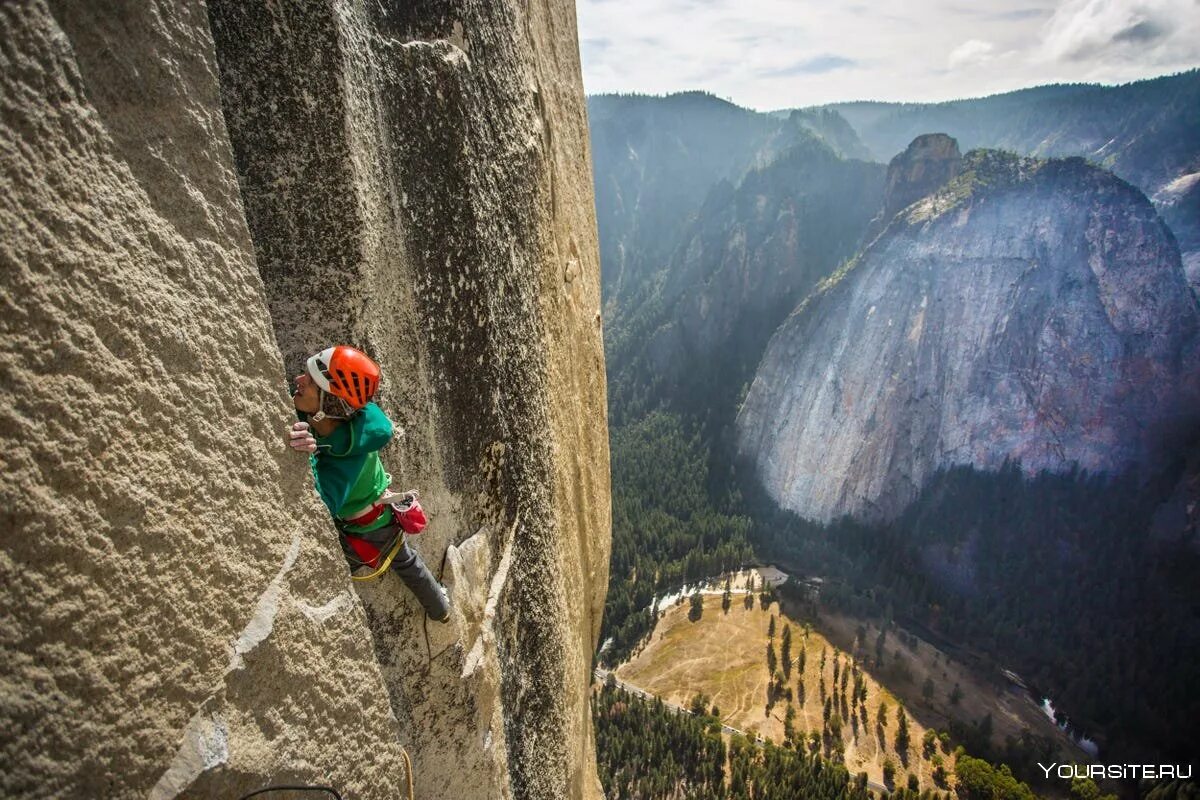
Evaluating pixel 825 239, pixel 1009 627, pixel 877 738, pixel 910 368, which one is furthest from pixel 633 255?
pixel 877 738

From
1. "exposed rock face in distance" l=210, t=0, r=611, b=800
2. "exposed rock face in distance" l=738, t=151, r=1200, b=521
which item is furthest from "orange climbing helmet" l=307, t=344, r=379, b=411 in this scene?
"exposed rock face in distance" l=738, t=151, r=1200, b=521

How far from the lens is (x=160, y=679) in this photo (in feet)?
8.25

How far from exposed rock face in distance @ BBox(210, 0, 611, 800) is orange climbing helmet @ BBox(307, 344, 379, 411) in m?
0.44

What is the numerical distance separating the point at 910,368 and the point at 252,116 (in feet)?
267

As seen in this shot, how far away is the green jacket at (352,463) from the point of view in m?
3.60

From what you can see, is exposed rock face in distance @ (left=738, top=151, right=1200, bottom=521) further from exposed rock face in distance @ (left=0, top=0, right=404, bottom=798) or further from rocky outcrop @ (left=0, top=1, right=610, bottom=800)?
exposed rock face in distance @ (left=0, top=0, right=404, bottom=798)

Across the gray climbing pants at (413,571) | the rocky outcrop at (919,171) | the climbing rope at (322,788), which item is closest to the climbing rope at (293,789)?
the climbing rope at (322,788)

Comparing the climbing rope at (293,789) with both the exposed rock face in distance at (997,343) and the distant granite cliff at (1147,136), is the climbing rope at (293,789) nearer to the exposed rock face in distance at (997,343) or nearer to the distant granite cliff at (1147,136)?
the exposed rock face in distance at (997,343)

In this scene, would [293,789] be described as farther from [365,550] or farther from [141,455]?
[141,455]

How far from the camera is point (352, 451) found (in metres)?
3.61

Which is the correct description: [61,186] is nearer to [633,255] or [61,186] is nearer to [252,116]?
[252,116]

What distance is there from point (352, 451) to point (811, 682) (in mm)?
54795

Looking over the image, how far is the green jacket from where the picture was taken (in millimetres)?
3602

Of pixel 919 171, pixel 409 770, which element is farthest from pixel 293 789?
pixel 919 171
